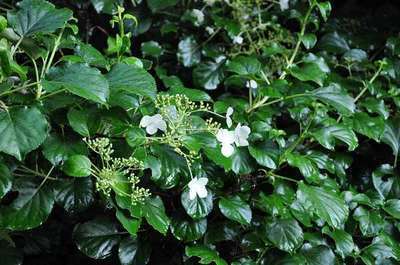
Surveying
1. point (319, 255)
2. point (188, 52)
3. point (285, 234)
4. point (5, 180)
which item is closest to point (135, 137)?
point (5, 180)

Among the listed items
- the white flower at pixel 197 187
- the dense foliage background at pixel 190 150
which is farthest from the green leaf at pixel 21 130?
the white flower at pixel 197 187

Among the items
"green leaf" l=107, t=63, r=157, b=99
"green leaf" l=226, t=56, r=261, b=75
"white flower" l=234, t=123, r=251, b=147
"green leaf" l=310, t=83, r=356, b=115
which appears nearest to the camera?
"green leaf" l=107, t=63, r=157, b=99

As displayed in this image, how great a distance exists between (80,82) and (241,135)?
35cm

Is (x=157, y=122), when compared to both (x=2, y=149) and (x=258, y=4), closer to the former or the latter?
(x=2, y=149)

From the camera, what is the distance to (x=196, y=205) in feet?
3.52

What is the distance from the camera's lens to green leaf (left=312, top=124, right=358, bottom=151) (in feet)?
4.01

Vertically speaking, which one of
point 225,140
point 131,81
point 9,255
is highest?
point 131,81

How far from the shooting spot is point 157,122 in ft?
3.22

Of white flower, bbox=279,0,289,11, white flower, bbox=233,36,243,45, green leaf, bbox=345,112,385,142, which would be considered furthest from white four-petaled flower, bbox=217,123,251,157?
white flower, bbox=279,0,289,11

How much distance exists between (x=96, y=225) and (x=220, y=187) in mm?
293

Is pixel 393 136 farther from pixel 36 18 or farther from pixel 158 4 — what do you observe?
pixel 36 18

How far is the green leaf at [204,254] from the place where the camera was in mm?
1051

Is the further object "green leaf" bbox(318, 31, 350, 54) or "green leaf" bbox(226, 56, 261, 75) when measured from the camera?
"green leaf" bbox(318, 31, 350, 54)

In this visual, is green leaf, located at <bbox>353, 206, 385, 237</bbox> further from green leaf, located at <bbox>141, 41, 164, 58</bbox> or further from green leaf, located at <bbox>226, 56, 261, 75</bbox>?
green leaf, located at <bbox>141, 41, 164, 58</bbox>
